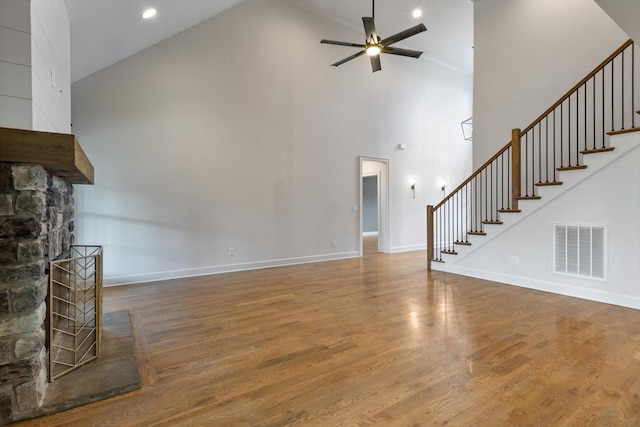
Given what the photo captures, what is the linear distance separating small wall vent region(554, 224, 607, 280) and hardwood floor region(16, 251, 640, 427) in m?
0.41

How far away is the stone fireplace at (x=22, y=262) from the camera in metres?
1.70

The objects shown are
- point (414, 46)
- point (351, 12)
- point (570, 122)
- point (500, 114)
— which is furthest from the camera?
point (414, 46)

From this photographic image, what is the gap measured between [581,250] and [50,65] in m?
5.78

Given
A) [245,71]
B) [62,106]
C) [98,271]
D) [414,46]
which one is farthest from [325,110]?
[98,271]

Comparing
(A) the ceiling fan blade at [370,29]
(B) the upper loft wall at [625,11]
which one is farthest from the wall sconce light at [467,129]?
(B) the upper loft wall at [625,11]

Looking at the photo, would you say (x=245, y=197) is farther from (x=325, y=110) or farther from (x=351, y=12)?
(x=351, y=12)

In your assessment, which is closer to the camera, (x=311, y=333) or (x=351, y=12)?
(x=311, y=333)

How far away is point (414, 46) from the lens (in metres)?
7.86

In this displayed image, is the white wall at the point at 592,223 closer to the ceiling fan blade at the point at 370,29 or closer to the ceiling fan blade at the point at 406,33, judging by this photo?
the ceiling fan blade at the point at 406,33

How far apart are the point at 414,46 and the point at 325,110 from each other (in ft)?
10.4

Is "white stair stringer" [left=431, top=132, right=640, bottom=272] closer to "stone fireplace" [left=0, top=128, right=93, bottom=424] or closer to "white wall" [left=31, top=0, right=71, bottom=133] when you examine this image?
"stone fireplace" [left=0, top=128, right=93, bottom=424]

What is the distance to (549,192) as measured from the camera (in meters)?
4.23

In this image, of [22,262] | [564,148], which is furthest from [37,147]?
[564,148]

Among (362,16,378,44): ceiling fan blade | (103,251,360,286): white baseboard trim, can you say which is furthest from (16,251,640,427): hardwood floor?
(362,16,378,44): ceiling fan blade
